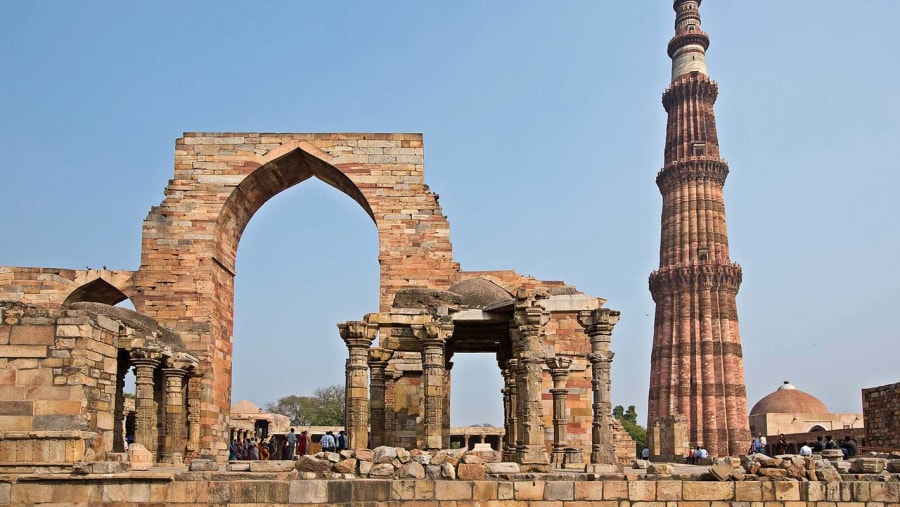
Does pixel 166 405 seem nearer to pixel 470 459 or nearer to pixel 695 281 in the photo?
pixel 470 459

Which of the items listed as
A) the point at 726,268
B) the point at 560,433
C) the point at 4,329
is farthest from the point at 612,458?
the point at 726,268

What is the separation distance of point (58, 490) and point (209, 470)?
1464 mm

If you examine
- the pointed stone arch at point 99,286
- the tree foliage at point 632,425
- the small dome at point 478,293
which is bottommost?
the tree foliage at point 632,425

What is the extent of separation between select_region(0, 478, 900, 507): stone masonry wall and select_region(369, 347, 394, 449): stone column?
6.85 m

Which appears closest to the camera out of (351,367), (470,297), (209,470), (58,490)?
(58,490)

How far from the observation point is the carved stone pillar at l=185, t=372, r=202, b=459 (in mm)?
17469

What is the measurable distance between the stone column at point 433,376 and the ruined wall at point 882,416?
9953 millimetres

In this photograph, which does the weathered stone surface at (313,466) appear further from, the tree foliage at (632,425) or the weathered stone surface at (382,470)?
the tree foliage at (632,425)

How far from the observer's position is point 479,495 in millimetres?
8812

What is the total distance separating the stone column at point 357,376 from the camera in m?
13.9

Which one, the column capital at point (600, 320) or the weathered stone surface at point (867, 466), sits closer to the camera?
the weathered stone surface at point (867, 466)

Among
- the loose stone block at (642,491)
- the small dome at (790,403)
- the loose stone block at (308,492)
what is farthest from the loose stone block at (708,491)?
the small dome at (790,403)

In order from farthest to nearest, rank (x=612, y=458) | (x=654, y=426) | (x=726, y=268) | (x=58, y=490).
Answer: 1. (x=726, y=268)
2. (x=654, y=426)
3. (x=612, y=458)
4. (x=58, y=490)

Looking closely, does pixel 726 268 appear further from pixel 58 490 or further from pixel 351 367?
pixel 58 490
